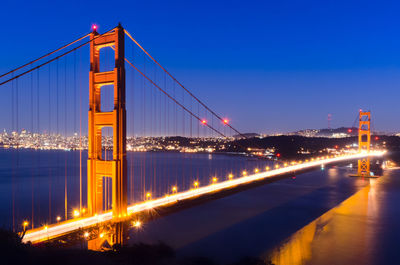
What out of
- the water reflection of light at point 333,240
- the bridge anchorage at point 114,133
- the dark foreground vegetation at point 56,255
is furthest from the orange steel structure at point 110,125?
the water reflection of light at point 333,240

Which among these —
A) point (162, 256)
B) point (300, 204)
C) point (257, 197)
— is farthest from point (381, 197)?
point (162, 256)

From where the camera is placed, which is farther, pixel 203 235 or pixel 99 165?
pixel 203 235

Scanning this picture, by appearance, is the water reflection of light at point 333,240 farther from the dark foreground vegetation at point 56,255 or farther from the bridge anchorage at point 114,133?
the bridge anchorage at point 114,133

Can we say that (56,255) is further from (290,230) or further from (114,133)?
(290,230)

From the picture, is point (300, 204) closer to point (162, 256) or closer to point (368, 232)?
point (368, 232)

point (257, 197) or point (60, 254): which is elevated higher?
point (60, 254)

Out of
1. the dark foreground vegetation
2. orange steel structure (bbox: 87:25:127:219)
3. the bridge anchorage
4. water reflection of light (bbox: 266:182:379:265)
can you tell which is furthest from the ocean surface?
orange steel structure (bbox: 87:25:127:219)

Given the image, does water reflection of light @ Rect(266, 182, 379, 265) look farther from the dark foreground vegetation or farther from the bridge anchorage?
the bridge anchorage

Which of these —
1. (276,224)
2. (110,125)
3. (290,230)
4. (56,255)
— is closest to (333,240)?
(290,230)
